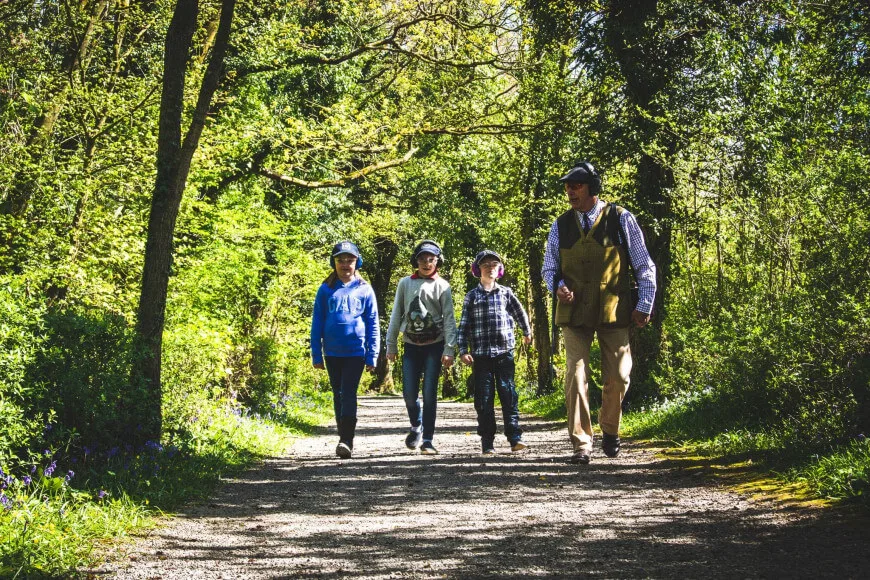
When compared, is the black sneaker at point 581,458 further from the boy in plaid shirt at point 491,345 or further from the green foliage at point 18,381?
the green foliage at point 18,381

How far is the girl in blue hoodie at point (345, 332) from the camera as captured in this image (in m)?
9.59

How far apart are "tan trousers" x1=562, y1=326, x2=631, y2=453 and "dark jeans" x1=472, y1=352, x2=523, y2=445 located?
157 cm

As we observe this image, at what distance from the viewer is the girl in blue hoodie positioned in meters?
9.59

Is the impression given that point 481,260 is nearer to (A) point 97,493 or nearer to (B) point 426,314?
(B) point 426,314

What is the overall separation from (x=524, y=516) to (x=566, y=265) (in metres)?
3.01

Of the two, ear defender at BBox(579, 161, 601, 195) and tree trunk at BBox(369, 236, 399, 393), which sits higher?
tree trunk at BBox(369, 236, 399, 393)

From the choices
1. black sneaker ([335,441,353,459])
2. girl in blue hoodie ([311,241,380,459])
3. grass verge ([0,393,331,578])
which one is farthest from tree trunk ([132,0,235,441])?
black sneaker ([335,441,353,459])

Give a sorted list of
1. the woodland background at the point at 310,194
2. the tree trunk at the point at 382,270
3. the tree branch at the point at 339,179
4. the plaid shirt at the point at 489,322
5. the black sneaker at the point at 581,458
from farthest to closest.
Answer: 1. the tree trunk at the point at 382,270
2. the tree branch at the point at 339,179
3. the plaid shirt at the point at 489,322
4. the black sneaker at the point at 581,458
5. the woodland background at the point at 310,194

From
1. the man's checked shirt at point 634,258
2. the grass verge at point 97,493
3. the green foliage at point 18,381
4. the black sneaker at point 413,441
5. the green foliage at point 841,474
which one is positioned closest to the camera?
the grass verge at point 97,493

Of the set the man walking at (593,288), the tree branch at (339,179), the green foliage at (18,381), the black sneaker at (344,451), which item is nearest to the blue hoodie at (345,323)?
the black sneaker at (344,451)

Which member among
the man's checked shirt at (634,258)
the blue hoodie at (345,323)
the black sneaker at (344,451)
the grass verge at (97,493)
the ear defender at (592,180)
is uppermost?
the ear defender at (592,180)

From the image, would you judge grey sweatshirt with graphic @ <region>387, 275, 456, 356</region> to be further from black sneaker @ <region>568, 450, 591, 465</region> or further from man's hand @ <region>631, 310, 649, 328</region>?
man's hand @ <region>631, 310, 649, 328</region>

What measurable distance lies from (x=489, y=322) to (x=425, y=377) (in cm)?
103

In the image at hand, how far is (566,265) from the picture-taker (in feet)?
26.5
